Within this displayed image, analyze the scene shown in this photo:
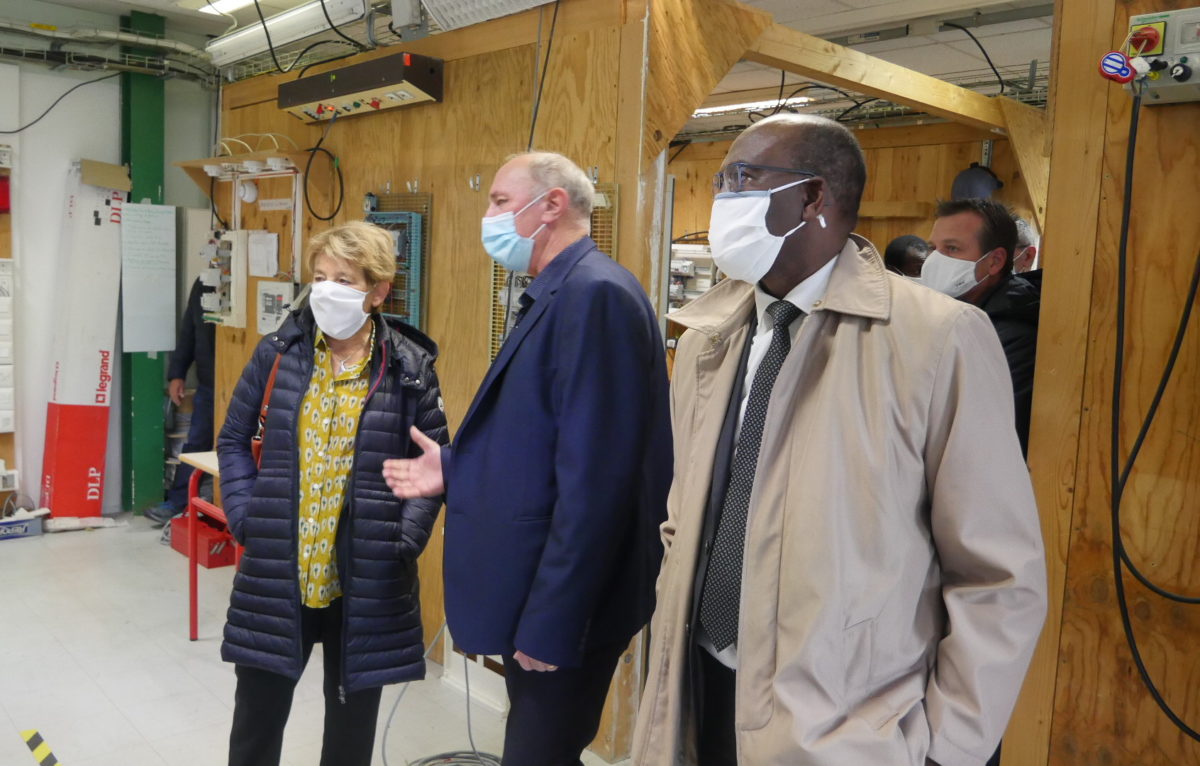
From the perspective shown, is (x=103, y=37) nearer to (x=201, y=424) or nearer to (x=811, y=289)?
(x=201, y=424)

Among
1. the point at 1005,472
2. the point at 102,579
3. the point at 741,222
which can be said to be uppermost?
the point at 741,222

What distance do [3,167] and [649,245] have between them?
427 centimetres

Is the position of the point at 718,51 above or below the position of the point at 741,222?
above

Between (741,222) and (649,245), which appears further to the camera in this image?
(649,245)

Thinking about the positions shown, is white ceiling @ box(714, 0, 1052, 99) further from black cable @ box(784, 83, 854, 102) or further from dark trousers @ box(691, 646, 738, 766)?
dark trousers @ box(691, 646, 738, 766)

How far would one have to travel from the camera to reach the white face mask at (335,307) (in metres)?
2.27

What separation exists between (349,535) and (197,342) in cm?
403

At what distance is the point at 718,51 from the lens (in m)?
3.11

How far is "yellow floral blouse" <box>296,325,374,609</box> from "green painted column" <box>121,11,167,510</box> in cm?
415

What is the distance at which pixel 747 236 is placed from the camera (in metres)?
1.40

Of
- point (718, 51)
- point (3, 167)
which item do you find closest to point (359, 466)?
point (718, 51)

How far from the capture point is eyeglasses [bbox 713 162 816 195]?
4.50 ft

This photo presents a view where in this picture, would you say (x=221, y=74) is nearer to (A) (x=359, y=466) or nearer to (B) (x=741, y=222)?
(A) (x=359, y=466)

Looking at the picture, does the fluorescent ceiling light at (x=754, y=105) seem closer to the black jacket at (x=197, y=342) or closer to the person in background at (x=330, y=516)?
the black jacket at (x=197, y=342)
